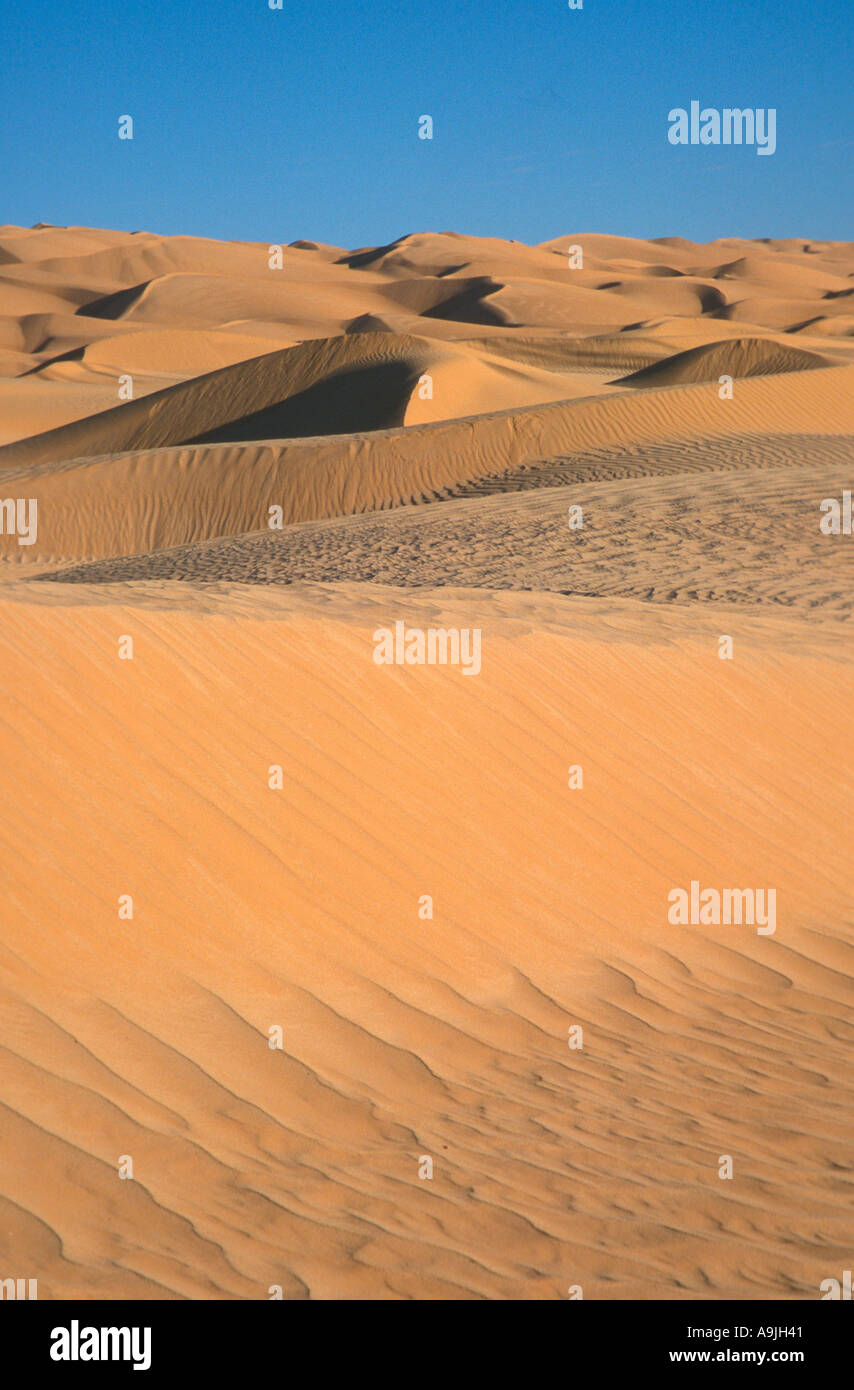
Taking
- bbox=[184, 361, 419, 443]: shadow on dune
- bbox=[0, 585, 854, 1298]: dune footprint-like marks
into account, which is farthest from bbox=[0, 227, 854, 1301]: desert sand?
bbox=[184, 361, 419, 443]: shadow on dune

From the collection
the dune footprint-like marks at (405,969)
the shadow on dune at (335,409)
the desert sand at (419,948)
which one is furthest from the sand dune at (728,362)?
the dune footprint-like marks at (405,969)

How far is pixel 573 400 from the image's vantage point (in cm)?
2469

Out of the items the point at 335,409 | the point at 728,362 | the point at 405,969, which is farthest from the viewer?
the point at 728,362

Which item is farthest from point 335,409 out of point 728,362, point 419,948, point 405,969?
point 405,969

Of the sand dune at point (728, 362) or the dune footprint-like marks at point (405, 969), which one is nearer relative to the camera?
the dune footprint-like marks at point (405, 969)

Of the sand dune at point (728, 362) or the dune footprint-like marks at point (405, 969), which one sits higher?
the sand dune at point (728, 362)

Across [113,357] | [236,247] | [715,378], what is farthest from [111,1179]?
[236,247]

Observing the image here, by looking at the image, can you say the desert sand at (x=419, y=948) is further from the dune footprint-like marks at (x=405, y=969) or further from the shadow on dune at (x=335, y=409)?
the shadow on dune at (x=335, y=409)

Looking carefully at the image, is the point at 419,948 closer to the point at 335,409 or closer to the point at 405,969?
the point at 405,969

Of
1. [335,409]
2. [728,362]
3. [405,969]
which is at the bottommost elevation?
[405,969]

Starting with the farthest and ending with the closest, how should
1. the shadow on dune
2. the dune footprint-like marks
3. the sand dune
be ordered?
the sand dune < the shadow on dune < the dune footprint-like marks

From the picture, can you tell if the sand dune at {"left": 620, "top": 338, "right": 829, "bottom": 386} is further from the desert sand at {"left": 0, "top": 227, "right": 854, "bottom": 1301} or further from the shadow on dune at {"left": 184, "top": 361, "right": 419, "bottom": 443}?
the desert sand at {"left": 0, "top": 227, "right": 854, "bottom": 1301}

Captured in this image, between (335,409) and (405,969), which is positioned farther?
(335,409)

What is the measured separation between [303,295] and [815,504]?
5962 centimetres
